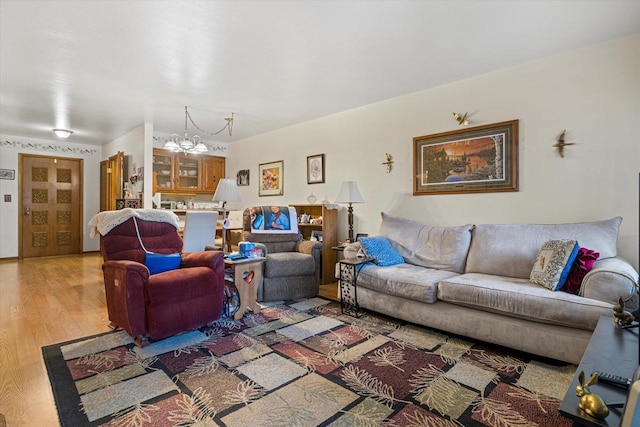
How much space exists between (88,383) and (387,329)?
2124 millimetres

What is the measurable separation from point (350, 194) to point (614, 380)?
312 centimetres

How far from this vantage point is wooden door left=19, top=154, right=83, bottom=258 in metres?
Result: 6.50

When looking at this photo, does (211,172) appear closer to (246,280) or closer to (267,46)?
(246,280)

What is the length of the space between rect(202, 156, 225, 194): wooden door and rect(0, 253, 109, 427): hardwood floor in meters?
2.34

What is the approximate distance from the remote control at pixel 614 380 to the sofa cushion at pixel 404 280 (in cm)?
148

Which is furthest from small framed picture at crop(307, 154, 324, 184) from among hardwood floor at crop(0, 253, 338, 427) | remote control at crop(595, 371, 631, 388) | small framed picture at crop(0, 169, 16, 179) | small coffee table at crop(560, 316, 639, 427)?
small framed picture at crop(0, 169, 16, 179)

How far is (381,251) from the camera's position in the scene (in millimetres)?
3348

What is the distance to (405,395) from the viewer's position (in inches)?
73.0

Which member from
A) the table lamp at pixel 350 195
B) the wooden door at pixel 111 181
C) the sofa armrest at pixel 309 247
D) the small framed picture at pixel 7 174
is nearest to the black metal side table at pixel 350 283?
the sofa armrest at pixel 309 247

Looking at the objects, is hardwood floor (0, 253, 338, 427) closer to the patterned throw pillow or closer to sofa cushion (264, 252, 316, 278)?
sofa cushion (264, 252, 316, 278)

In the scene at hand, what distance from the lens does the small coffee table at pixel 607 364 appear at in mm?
1000

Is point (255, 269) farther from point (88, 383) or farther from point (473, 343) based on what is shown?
point (473, 343)

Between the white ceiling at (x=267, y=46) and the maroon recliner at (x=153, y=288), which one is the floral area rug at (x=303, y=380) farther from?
the white ceiling at (x=267, y=46)

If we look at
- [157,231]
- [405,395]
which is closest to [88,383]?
[157,231]
